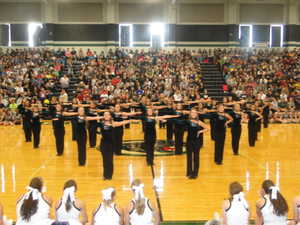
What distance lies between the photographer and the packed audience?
21.9 metres

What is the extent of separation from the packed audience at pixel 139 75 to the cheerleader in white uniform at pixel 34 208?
1568 centimetres

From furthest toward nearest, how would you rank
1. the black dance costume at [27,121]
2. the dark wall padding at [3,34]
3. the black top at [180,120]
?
the dark wall padding at [3,34], the black dance costume at [27,121], the black top at [180,120]

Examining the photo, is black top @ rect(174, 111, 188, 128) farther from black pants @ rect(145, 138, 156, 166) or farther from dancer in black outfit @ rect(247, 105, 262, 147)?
dancer in black outfit @ rect(247, 105, 262, 147)

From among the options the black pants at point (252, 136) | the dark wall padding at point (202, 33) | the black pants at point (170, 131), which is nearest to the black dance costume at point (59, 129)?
the black pants at point (170, 131)

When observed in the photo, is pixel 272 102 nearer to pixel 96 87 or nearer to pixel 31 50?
pixel 96 87

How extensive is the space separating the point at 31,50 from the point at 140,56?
831 cm

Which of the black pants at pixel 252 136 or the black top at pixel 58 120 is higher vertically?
the black top at pixel 58 120

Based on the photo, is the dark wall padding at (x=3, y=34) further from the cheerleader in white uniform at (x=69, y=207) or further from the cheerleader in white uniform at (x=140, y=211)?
the cheerleader in white uniform at (x=140, y=211)

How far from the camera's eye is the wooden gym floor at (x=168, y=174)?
289 inches

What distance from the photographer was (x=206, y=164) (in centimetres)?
1061

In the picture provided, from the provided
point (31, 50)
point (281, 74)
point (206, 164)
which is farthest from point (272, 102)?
point (31, 50)

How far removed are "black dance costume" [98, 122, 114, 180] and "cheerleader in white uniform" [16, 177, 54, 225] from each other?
155 inches

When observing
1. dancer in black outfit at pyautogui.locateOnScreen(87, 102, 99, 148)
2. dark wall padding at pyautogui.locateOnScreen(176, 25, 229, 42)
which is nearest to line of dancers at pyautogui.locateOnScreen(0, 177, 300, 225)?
dancer in black outfit at pyautogui.locateOnScreen(87, 102, 99, 148)

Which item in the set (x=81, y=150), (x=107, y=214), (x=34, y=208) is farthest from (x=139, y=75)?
(x=107, y=214)
